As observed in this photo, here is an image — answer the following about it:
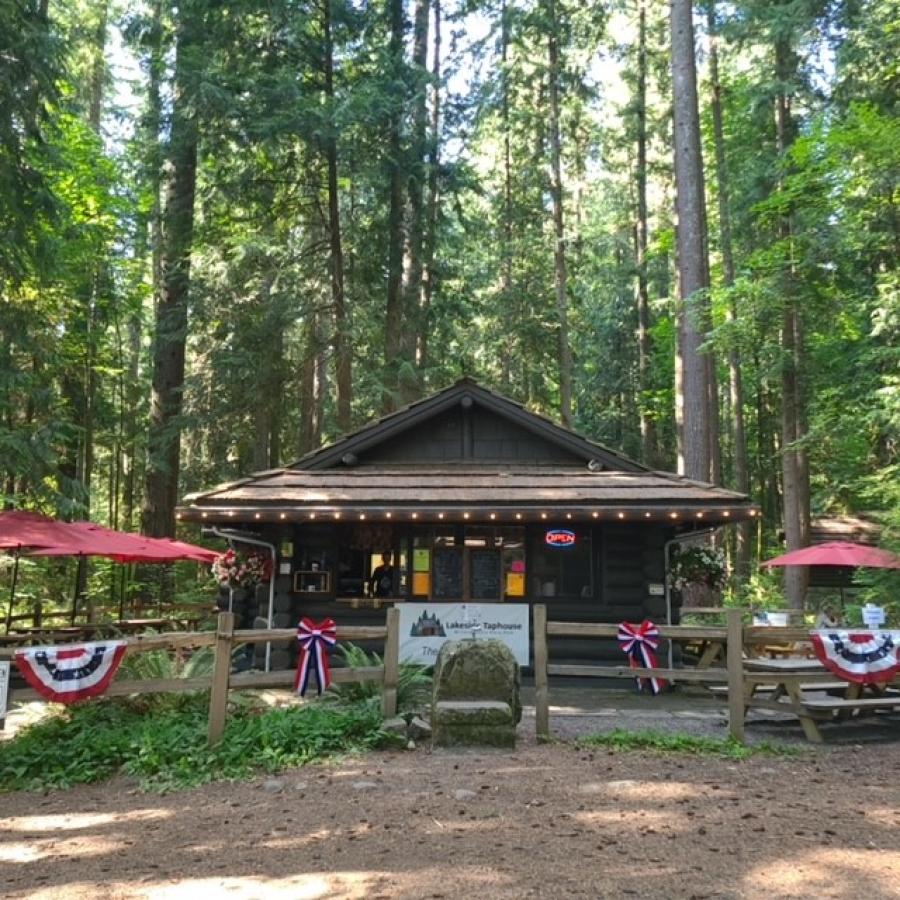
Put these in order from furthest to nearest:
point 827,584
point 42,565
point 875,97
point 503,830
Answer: point 827,584, point 42,565, point 875,97, point 503,830

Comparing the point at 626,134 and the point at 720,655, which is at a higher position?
the point at 626,134

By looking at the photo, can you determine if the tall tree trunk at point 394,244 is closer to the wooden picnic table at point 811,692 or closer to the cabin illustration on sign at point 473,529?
the cabin illustration on sign at point 473,529

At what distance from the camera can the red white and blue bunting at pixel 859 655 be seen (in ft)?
25.7

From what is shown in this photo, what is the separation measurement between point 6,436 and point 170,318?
557 cm

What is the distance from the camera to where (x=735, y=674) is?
769 centimetres

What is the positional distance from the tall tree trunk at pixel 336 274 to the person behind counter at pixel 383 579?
5.98m

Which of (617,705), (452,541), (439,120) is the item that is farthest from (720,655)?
(439,120)

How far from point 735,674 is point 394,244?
46.5 ft

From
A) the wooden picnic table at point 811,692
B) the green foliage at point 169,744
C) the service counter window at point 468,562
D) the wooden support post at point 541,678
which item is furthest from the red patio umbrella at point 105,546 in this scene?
the wooden picnic table at point 811,692

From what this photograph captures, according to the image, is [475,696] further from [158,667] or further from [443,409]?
[443,409]

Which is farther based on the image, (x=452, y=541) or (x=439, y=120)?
(x=439, y=120)

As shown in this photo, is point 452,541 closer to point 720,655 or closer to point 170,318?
point 720,655

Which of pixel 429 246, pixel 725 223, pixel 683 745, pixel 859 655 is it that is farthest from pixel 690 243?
pixel 683 745

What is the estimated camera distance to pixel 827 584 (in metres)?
23.4
